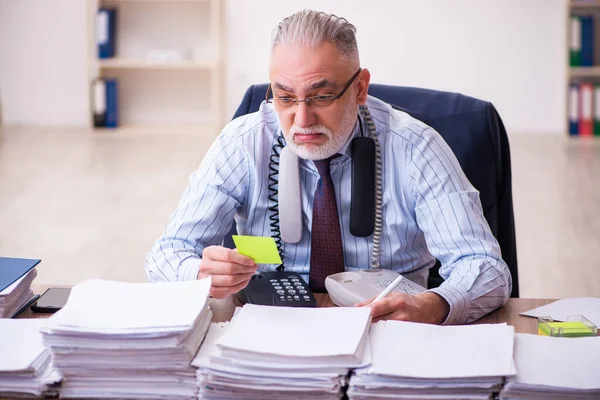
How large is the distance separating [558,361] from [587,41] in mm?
6039

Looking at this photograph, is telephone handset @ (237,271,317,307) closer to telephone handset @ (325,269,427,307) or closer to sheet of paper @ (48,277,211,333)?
telephone handset @ (325,269,427,307)

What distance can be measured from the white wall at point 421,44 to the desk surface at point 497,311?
5.53m

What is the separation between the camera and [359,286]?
1670 millimetres

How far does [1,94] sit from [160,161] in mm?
2062

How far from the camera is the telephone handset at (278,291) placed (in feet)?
5.32

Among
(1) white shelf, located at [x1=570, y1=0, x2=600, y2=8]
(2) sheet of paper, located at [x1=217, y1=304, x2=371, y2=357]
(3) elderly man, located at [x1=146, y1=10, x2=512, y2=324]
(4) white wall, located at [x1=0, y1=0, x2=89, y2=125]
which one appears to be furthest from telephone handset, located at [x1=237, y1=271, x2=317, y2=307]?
(4) white wall, located at [x1=0, y1=0, x2=89, y2=125]

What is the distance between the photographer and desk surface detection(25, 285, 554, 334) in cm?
157

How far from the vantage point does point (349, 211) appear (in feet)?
6.56

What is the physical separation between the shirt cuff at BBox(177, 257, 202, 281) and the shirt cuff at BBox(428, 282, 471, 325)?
0.45m

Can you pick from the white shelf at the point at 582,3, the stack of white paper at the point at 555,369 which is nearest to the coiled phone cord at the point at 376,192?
the stack of white paper at the point at 555,369

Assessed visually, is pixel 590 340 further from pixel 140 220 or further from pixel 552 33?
pixel 552 33

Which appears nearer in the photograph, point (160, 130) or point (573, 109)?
point (573, 109)

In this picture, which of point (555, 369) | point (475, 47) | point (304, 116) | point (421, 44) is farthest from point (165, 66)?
point (555, 369)

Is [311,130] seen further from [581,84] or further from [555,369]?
[581,84]
